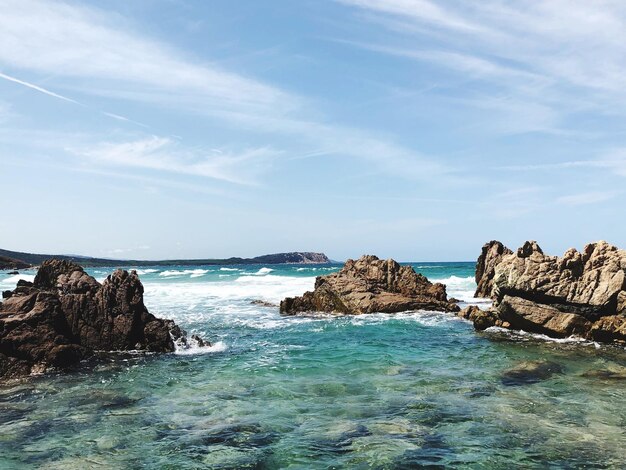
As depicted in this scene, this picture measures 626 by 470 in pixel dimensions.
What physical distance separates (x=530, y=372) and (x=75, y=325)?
1957 centimetres

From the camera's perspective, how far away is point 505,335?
1043 inches

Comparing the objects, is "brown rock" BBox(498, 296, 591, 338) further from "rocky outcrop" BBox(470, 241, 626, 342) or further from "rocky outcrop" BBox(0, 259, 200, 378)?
"rocky outcrop" BBox(0, 259, 200, 378)

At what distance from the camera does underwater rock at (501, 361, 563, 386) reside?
16953 millimetres

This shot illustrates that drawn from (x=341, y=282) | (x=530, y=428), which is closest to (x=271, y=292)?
(x=341, y=282)

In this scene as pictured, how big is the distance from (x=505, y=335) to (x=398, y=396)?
1365 centimetres

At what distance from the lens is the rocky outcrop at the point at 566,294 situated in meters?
24.9

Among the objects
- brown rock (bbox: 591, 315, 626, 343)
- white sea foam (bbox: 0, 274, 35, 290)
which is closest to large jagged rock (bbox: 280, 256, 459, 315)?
brown rock (bbox: 591, 315, 626, 343)

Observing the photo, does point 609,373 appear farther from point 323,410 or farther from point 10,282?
point 10,282

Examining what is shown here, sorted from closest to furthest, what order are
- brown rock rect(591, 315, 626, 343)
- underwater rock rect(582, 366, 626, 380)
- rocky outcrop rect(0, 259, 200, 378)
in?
underwater rock rect(582, 366, 626, 380)
rocky outcrop rect(0, 259, 200, 378)
brown rock rect(591, 315, 626, 343)

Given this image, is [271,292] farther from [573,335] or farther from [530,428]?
[530,428]

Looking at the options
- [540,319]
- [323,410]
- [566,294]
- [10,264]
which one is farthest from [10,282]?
[10,264]

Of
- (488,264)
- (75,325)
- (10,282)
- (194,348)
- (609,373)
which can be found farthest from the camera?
(10,282)

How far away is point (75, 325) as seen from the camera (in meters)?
22.2

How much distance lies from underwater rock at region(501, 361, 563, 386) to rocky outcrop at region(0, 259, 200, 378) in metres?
15.1
